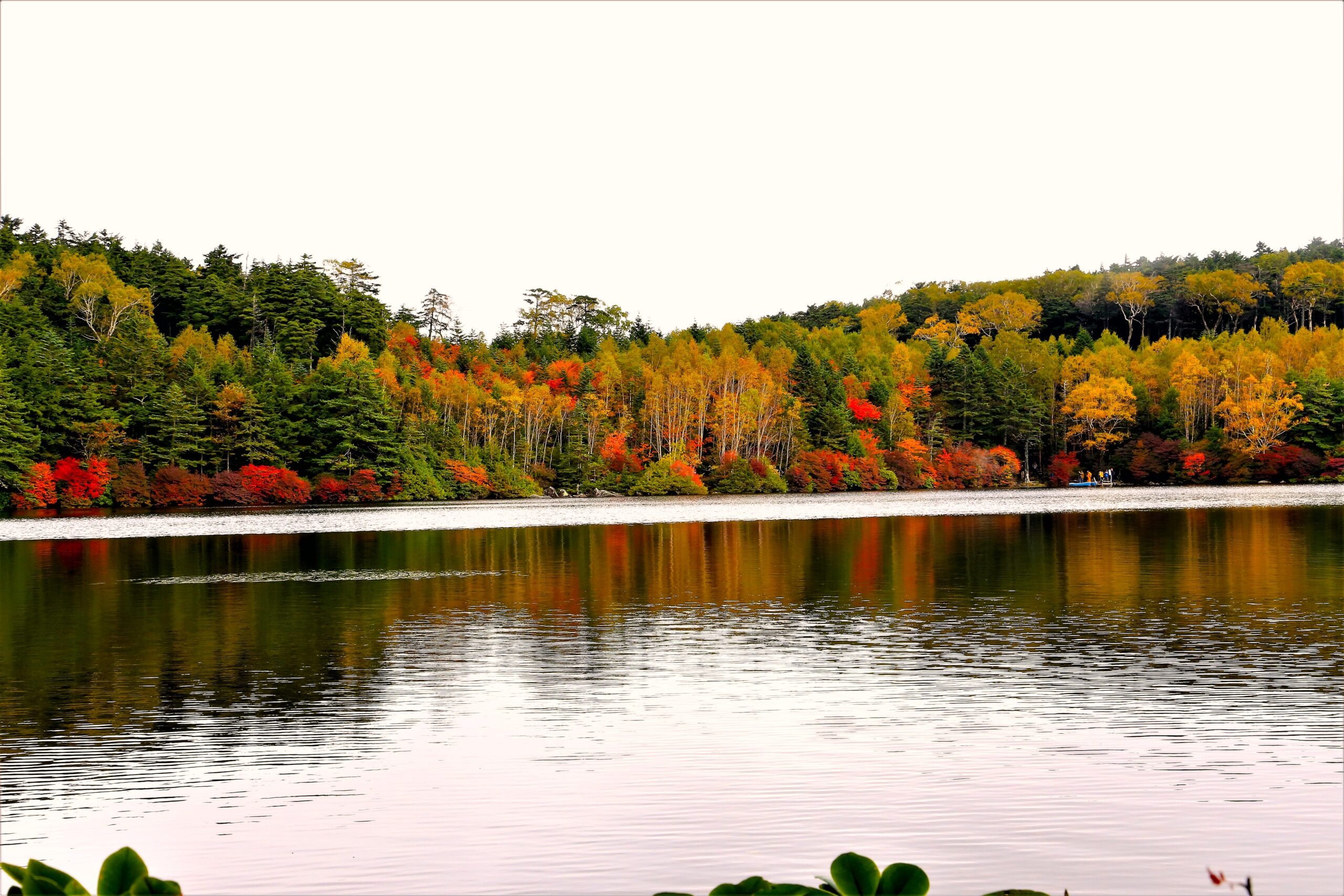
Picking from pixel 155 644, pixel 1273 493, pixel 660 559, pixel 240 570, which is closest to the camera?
pixel 155 644

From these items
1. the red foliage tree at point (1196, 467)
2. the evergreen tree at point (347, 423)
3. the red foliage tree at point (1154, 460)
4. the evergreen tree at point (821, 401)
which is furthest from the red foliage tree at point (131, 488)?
the red foliage tree at point (1196, 467)

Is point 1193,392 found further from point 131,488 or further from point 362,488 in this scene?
point 131,488

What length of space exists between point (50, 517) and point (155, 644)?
157 ft

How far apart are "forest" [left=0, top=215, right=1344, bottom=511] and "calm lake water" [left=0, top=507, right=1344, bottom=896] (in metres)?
51.1

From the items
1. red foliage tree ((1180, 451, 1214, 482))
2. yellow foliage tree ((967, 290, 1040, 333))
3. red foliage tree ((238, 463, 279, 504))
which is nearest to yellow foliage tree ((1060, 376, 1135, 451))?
red foliage tree ((1180, 451, 1214, 482))

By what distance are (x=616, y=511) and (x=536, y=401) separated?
96.8 feet

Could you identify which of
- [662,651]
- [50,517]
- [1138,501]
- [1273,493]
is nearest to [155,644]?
[662,651]

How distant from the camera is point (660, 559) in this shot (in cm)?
3219

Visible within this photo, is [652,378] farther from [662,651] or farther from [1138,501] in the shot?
[662,651]

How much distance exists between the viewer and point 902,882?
115 inches

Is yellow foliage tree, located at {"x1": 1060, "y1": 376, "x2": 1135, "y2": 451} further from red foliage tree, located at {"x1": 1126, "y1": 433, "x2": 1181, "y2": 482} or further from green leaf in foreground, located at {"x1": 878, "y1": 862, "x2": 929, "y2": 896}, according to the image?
green leaf in foreground, located at {"x1": 878, "y1": 862, "x2": 929, "y2": 896}

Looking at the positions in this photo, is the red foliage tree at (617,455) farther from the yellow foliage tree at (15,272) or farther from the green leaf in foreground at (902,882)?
the green leaf in foreground at (902,882)

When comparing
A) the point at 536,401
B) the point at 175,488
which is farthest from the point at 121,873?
the point at 536,401

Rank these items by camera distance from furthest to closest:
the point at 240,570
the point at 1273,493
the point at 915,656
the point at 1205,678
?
1. the point at 1273,493
2. the point at 240,570
3. the point at 915,656
4. the point at 1205,678
